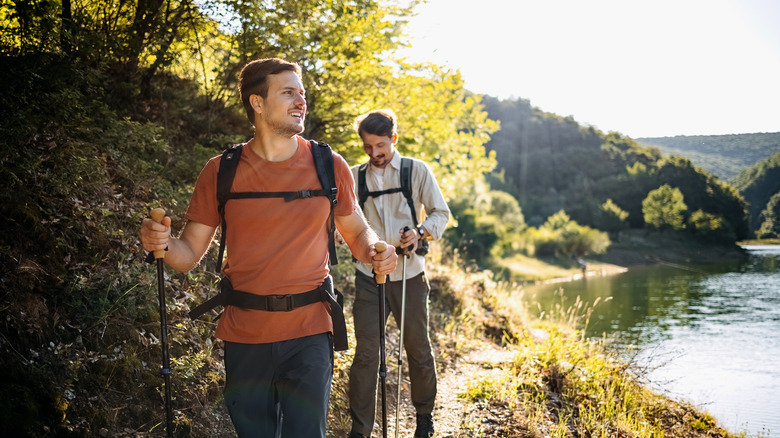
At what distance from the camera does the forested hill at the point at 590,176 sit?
8338cm

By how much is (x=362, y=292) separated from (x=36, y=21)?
3963mm

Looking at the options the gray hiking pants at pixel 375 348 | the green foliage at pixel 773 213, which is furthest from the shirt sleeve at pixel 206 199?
the green foliage at pixel 773 213

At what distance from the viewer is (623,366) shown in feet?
26.2

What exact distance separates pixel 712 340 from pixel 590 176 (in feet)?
331

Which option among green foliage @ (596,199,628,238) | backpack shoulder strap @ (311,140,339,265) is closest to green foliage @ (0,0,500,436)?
backpack shoulder strap @ (311,140,339,265)

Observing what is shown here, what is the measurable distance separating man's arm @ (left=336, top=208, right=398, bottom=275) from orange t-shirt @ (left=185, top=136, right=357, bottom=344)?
0.83 ft

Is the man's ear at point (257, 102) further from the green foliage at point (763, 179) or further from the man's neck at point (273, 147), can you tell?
the green foliage at point (763, 179)

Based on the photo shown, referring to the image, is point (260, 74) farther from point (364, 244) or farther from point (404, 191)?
point (404, 191)

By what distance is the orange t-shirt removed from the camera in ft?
8.96

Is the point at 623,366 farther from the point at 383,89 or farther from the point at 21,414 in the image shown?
the point at 21,414

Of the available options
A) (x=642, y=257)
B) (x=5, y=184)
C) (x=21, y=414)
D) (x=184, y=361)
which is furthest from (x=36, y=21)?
(x=642, y=257)

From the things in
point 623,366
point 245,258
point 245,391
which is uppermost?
point 245,258

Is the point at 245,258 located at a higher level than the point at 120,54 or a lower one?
lower

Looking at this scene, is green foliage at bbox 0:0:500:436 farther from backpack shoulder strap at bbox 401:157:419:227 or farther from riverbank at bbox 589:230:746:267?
riverbank at bbox 589:230:746:267
